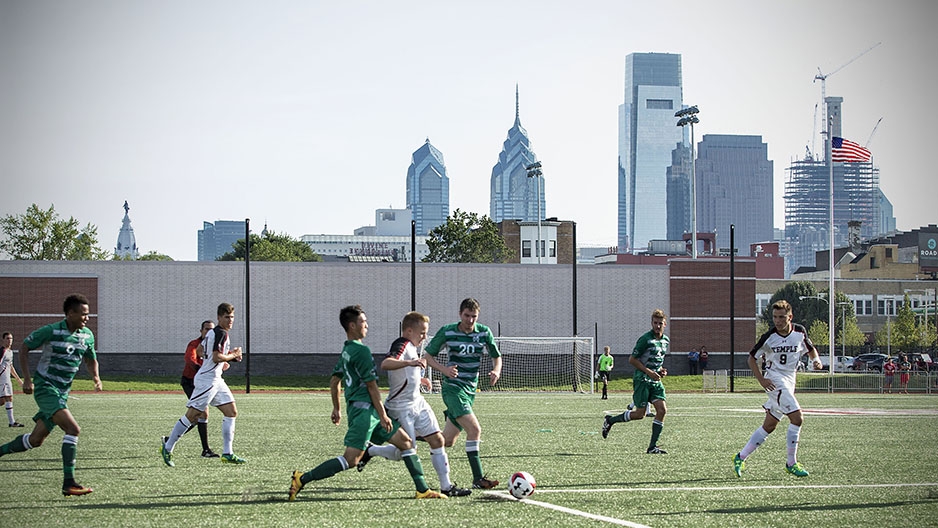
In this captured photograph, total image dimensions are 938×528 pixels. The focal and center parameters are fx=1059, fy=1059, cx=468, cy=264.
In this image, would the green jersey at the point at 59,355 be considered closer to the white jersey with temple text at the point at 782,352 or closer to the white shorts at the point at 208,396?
the white shorts at the point at 208,396

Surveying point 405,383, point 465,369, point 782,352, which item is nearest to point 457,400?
point 465,369

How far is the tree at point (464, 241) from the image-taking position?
97875 millimetres

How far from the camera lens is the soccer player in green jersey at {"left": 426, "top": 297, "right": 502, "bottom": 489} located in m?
12.6

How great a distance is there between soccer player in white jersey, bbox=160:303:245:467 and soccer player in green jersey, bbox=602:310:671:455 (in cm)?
633

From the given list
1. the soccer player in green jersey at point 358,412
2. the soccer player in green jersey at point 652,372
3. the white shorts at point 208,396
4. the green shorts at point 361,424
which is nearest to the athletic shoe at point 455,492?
the soccer player in green jersey at point 358,412

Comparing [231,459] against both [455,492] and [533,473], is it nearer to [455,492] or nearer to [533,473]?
[533,473]

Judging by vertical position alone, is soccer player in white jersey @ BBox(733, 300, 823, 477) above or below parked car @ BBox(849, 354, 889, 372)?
above

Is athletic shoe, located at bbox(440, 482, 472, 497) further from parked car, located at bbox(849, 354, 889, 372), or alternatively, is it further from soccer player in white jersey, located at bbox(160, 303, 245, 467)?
parked car, located at bbox(849, 354, 889, 372)

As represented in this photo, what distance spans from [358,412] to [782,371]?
618 cm

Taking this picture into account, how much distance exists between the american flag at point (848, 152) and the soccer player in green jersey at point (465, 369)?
4874 centimetres

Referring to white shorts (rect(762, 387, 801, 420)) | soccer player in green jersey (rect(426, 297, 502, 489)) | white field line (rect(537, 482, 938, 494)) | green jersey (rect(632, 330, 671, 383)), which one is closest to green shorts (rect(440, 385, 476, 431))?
soccer player in green jersey (rect(426, 297, 502, 489))

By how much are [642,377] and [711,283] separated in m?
53.0

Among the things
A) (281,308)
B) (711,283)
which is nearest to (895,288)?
(711,283)

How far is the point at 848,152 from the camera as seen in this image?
5772 centimetres
